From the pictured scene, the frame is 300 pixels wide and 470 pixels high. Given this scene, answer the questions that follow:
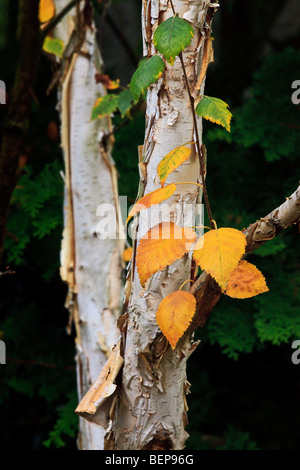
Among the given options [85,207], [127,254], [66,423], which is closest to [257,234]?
[127,254]

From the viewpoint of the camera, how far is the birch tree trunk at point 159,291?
63 centimetres

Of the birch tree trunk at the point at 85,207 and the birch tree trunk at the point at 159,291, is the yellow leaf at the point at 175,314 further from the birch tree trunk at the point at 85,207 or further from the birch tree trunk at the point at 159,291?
the birch tree trunk at the point at 85,207

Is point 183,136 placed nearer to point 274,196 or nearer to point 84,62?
point 84,62

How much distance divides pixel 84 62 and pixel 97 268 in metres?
0.52

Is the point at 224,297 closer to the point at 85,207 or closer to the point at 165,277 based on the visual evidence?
the point at 85,207

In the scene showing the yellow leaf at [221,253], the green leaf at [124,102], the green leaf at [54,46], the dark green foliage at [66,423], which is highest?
the green leaf at [54,46]

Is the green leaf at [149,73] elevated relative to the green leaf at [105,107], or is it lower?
lower

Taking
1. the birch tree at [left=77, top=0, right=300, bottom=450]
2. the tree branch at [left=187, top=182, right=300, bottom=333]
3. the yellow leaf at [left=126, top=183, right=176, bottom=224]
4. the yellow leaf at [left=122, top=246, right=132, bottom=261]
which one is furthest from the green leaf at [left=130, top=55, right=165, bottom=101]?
the yellow leaf at [left=122, top=246, right=132, bottom=261]

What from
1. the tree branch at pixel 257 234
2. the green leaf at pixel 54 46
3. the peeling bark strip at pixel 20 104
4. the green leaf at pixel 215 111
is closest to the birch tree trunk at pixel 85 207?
the green leaf at pixel 54 46

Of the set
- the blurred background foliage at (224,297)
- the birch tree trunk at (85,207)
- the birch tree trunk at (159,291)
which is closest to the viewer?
the birch tree trunk at (159,291)

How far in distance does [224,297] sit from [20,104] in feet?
2.41

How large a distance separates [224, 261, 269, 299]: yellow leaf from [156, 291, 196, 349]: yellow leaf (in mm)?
54

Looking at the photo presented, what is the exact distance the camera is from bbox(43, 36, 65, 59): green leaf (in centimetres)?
107

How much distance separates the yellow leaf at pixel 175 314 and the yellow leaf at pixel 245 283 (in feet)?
0.18
